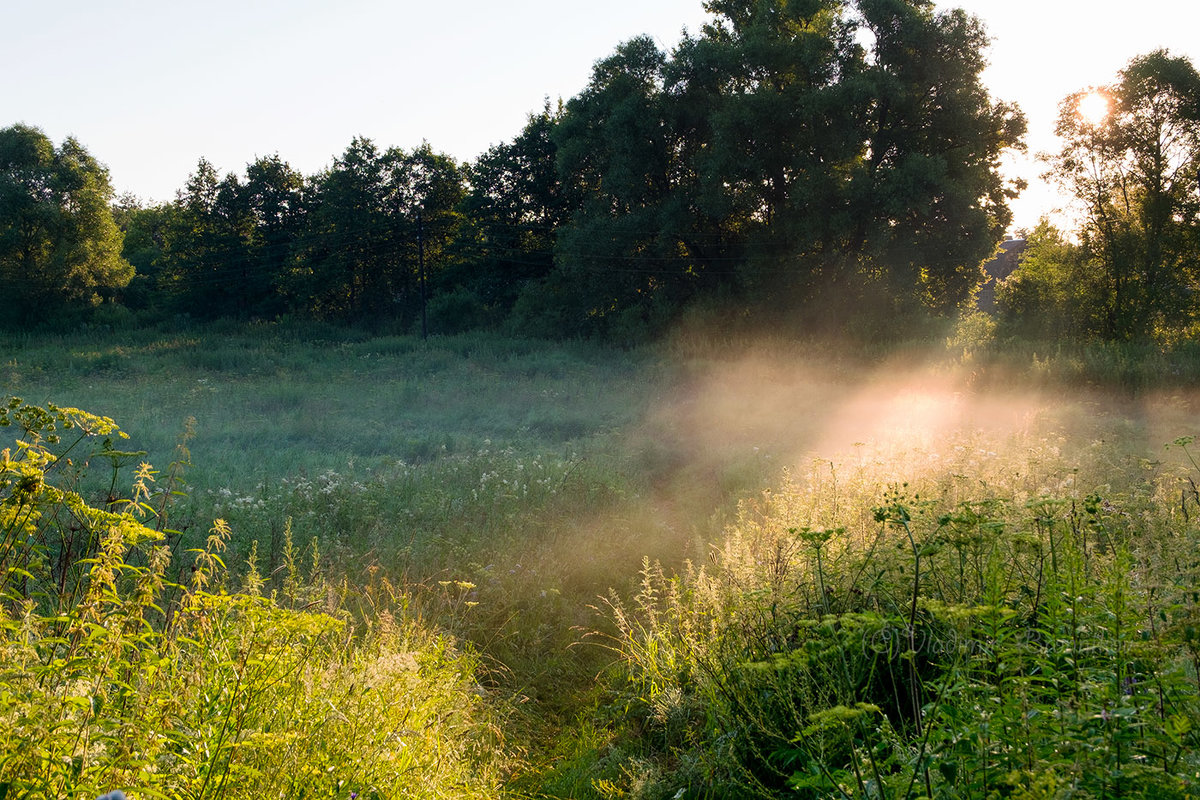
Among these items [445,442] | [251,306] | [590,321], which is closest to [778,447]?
[445,442]

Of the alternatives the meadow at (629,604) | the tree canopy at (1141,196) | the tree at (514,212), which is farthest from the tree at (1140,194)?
the tree at (514,212)

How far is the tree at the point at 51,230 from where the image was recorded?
115ft

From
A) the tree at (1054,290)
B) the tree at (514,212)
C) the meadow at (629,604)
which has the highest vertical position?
the tree at (514,212)

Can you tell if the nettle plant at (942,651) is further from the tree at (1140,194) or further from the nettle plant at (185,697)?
the tree at (1140,194)

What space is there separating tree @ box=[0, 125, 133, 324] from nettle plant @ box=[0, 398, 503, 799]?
3949 cm

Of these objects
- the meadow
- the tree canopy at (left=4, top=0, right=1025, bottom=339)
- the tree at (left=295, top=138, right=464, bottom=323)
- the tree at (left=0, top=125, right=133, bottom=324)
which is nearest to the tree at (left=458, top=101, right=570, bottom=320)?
the tree canopy at (left=4, top=0, right=1025, bottom=339)

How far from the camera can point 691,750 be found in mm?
3795

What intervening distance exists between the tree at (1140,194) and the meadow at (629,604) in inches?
274

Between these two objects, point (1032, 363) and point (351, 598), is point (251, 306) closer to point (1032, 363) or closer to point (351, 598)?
point (1032, 363)

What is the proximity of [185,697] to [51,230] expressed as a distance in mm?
41201

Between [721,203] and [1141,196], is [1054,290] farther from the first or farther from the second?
[721,203]

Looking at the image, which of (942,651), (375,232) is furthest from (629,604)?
(375,232)

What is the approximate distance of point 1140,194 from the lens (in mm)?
19859

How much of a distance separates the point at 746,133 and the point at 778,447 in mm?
16140
